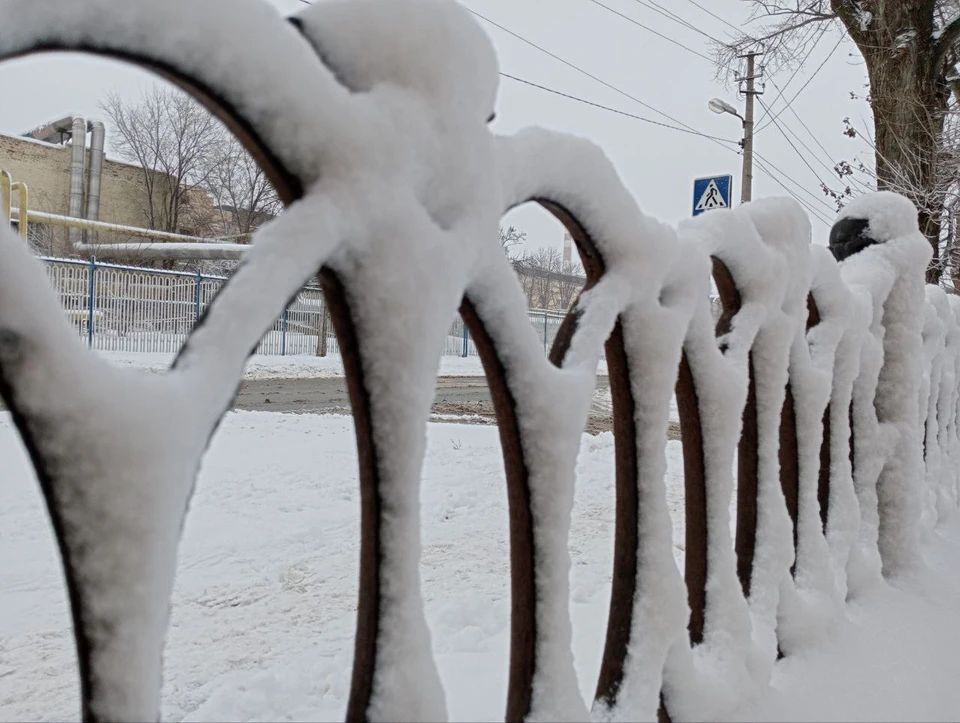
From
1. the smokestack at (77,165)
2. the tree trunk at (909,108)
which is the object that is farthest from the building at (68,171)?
the tree trunk at (909,108)

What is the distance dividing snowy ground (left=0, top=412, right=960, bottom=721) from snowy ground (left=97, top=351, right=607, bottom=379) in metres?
9.64

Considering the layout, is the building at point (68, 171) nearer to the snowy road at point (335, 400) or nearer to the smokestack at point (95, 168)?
the smokestack at point (95, 168)

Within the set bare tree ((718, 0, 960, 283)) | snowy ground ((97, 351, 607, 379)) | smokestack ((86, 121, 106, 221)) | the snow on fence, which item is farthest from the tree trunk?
smokestack ((86, 121, 106, 221))

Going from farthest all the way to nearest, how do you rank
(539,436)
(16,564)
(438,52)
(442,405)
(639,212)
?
(442,405) → (16,564) → (639,212) → (539,436) → (438,52)

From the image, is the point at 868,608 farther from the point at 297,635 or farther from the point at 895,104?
the point at 895,104

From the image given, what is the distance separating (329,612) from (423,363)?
7.07ft

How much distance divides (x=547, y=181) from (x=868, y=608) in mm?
1426

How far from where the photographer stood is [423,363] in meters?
0.62

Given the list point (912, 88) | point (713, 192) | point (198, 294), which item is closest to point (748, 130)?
point (713, 192)

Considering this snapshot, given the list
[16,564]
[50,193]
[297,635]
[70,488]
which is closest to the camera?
[70,488]

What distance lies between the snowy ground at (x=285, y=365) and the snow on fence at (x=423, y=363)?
1244 centimetres

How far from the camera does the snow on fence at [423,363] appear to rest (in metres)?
0.41

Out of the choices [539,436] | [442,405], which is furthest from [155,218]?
[539,436]

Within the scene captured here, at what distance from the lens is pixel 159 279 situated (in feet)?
56.2
